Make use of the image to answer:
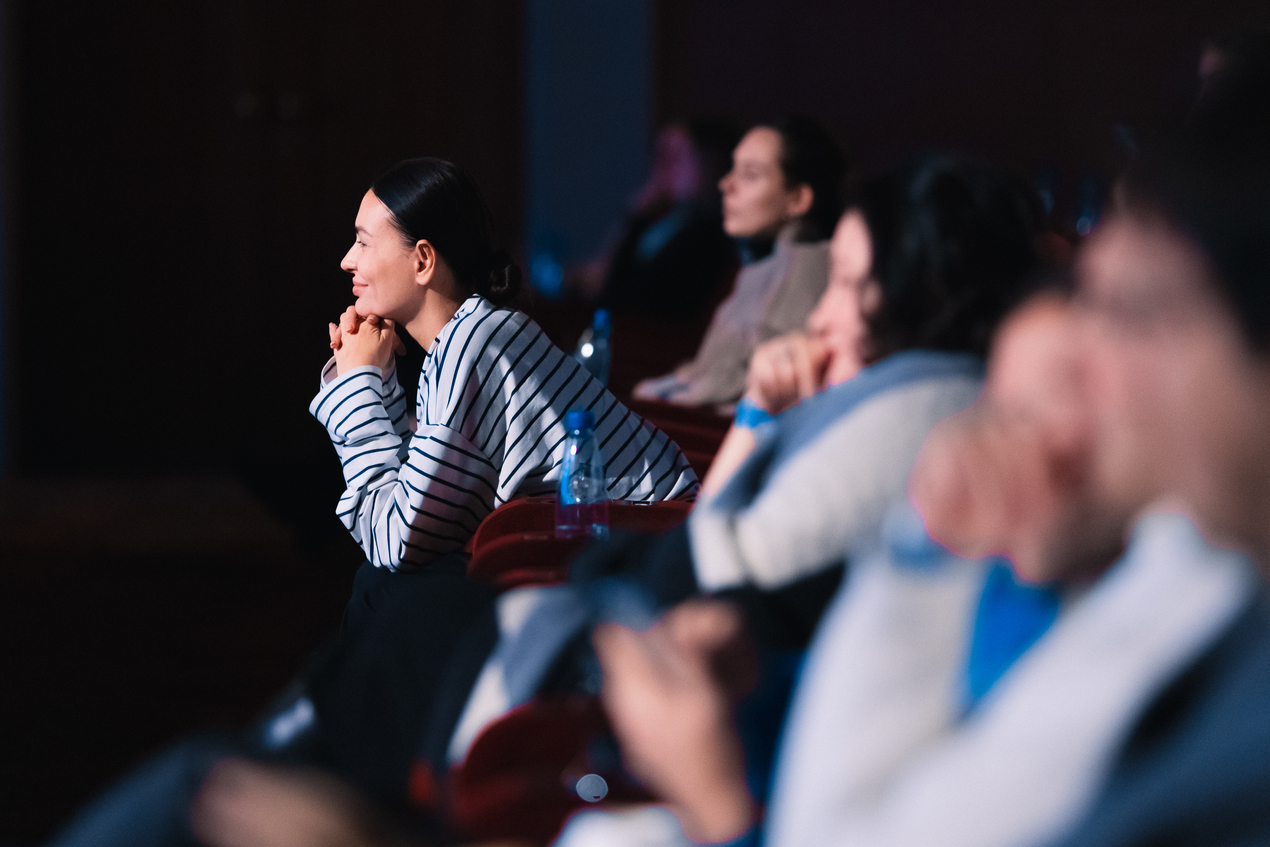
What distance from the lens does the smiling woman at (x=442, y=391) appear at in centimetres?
168

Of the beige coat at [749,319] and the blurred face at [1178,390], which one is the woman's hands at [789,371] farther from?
the beige coat at [749,319]

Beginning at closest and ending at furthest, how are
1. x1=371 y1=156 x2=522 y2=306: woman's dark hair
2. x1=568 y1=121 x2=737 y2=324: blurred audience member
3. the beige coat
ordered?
x1=371 y1=156 x2=522 y2=306: woman's dark hair
the beige coat
x1=568 y1=121 x2=737 y2=324: blurred audience member

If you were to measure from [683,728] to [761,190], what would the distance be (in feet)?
7.89

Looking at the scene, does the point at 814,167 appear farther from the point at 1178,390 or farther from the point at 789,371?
the point at 1178,390

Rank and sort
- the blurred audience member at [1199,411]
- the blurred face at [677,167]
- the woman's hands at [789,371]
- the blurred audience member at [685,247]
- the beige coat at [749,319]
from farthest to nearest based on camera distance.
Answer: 1. the blurred face at [677,167]
2. the blurred audience member at [685,247]
3. the beige coat at [749,319]
4. the woman's hands at [789,371]
5. the blurred audience member at [1199,411]

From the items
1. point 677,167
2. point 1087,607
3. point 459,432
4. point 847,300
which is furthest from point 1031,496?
point 677,167

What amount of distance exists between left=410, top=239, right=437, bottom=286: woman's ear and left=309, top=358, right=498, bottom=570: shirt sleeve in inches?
5.9

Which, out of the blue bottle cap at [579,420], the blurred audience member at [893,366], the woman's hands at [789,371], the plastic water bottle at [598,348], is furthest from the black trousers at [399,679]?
the plastic water bottle at [598,348]

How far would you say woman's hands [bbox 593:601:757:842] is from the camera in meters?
0.77

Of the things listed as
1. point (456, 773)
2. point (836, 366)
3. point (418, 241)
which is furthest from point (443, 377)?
point (456, 773)

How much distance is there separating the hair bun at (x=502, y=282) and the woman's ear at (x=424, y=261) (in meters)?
0.09

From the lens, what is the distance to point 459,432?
171cm

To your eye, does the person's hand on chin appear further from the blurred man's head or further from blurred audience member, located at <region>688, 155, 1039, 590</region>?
the blurred man's head

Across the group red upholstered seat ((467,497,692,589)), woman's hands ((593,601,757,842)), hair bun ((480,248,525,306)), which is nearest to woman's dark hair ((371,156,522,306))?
hair bun ((480,248,525,306))
